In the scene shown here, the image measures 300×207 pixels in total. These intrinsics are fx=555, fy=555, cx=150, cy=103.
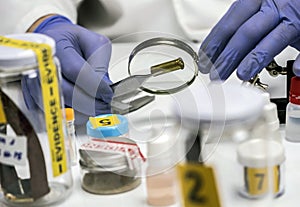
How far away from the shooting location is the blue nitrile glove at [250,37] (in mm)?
799

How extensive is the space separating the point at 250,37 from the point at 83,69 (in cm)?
25

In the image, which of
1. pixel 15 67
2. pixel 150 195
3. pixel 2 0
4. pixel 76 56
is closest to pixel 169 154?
pixel 150 195

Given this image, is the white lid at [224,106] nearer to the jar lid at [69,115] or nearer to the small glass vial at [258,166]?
the small glass vial at [258,166]

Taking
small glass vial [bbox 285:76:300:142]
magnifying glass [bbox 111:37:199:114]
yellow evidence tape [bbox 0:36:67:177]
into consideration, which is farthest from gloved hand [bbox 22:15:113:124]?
small glass vial [bbox 285:76:300:142]

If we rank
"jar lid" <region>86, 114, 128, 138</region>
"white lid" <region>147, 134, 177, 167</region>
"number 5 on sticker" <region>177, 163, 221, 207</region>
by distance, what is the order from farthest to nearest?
"jar lid" <region>86, 114, 128, 138</region>, "white lid" <region>147, 134, 177, 167</region>, "number 5 on sticker" <region>177, 163, 221, 207</region>

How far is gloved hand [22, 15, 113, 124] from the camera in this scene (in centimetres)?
74

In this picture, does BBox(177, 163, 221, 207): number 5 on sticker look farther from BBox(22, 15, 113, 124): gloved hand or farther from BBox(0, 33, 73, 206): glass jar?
BBox(22, 15, 113, 124): gloved hand

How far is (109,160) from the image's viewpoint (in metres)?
0.62

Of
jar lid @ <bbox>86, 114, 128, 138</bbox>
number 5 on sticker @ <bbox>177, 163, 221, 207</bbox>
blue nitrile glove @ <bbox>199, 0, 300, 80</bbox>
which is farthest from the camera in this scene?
blue nitrile glove @ <bbox>199, 0, 300, 80</bbox>

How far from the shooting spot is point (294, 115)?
0.72 metres

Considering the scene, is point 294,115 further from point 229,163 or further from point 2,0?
point 2,0

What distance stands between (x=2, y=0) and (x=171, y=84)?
48 centimetres

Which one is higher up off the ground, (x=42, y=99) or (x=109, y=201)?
(x=42, y=99)

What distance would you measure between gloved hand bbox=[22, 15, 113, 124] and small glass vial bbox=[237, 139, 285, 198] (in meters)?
0.26
